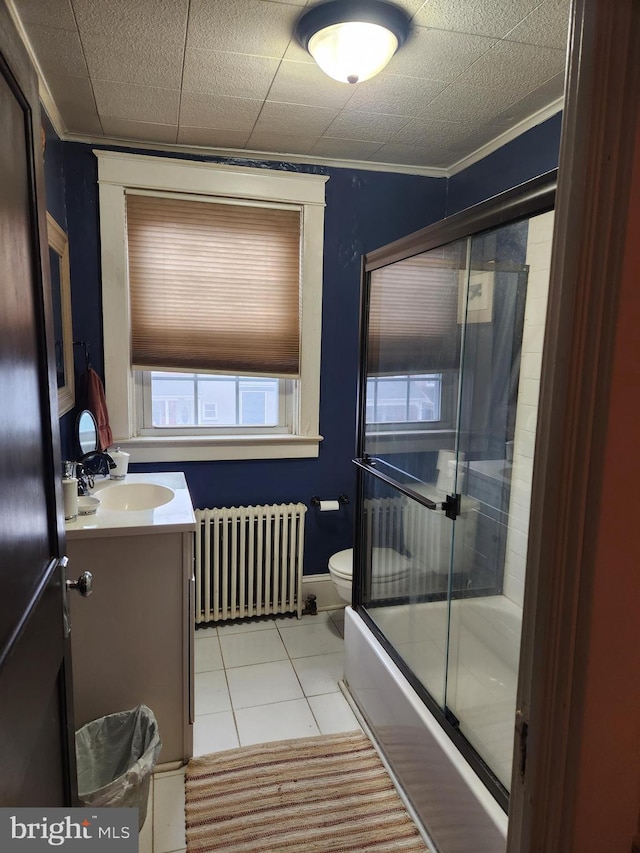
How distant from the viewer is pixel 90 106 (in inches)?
88.8

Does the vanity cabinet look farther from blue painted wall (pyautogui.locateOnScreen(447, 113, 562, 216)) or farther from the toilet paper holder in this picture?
blue painted wall (pyautogui.locateOnScreen(447, 113, 562, 216))

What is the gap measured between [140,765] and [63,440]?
4.90ft

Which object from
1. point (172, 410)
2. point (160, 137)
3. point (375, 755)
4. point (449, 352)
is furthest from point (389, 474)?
point (160, 137)

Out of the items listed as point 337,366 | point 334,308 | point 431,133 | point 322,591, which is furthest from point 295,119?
point 322,591

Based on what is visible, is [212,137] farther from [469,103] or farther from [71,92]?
[469,103]

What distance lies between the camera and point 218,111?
230 centimetres

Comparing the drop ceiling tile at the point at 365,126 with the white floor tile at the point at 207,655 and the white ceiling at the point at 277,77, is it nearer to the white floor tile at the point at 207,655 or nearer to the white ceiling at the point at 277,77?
the white ceiling at the point at 277,77

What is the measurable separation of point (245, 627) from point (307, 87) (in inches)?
100

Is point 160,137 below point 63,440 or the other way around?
the other way around

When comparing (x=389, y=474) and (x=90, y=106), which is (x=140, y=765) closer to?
(x=389, y=474)

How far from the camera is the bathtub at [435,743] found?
1.44 metres

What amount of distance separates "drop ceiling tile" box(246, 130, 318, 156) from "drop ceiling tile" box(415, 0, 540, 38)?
3.31ft

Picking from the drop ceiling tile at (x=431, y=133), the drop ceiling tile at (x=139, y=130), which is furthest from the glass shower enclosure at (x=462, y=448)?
the drop ceiling tile at (x=139, y=130)

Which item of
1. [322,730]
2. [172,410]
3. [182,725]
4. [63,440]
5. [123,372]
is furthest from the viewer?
[172,410]
